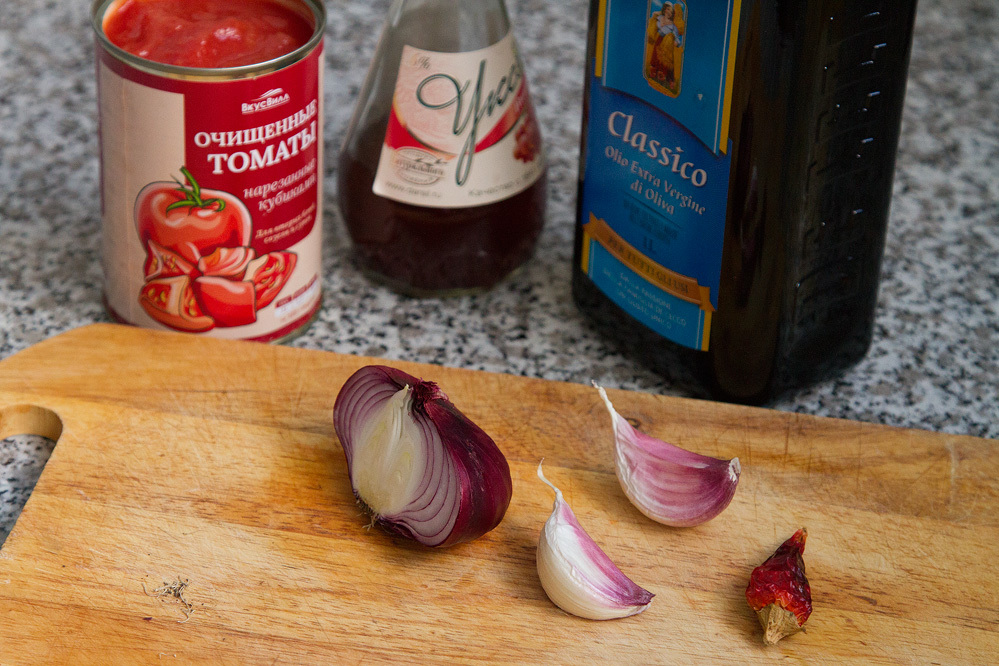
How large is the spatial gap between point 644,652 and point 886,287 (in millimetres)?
574

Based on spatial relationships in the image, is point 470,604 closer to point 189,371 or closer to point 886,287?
point 189,371

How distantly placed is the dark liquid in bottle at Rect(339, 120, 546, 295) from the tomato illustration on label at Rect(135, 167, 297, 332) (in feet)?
0.35

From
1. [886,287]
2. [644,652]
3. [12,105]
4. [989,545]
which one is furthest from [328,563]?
[12,105]

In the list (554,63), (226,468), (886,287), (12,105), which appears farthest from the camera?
(554,63)

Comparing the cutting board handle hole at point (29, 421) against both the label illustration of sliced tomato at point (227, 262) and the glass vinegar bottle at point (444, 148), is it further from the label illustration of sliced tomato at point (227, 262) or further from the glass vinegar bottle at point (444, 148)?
the glass vinegar bottle at point (444, 148)

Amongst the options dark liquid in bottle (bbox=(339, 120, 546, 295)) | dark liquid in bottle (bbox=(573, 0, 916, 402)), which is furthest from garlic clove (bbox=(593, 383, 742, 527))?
dark liquid in bottle (bbox=(339, 120, 546, 295))

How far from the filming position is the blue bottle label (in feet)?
2.77

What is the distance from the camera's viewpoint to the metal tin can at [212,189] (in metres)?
0.88

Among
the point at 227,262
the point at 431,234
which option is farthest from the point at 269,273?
the point at 431,234

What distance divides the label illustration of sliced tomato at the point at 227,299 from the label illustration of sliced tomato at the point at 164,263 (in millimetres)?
15

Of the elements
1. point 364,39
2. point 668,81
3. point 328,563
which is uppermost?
point 668,81

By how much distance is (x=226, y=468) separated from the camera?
34.5 inches

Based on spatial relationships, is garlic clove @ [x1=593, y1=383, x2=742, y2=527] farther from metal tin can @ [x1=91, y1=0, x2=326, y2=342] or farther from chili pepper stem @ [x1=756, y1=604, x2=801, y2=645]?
metal tin can @ [x1=91, y1=0, x2=326, y2=342]

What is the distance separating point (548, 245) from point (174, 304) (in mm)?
401
